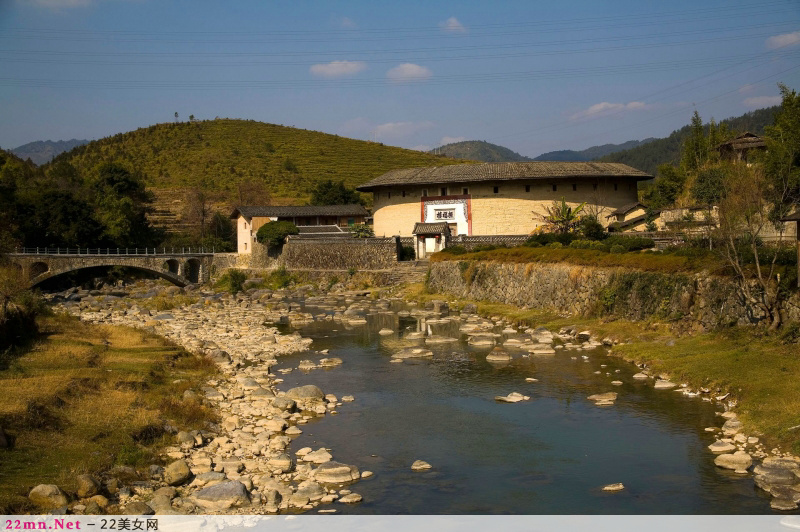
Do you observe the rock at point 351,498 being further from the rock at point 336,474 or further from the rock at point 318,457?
the rock at point 318,457

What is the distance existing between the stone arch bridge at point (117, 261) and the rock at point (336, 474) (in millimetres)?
46962

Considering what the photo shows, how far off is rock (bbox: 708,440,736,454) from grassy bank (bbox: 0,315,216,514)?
1135 cm

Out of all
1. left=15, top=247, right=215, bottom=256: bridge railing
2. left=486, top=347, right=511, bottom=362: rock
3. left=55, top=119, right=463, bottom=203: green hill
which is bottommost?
left=486, top=347, right=511, bottom=362: rock

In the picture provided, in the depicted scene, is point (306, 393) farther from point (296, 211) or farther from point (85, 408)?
point (296, 211)

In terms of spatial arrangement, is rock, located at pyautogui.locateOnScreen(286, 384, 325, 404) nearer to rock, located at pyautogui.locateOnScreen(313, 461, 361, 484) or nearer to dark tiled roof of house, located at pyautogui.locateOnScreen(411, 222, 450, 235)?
rock, located at pyautogui.locateOnScreen(313, 461, 361, 484)

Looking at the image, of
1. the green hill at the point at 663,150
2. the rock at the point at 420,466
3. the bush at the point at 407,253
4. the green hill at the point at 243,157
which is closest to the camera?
the rock at the point at 420,466

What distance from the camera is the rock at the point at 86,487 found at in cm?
1250

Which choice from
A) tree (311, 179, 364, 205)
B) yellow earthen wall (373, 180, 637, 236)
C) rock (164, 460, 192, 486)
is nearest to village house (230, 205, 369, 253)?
tree (311, 179, 364, 205)

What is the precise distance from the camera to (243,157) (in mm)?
118750

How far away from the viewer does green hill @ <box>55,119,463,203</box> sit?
106 meters

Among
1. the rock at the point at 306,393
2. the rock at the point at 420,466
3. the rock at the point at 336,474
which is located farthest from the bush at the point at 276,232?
the rock at the point at 336,474

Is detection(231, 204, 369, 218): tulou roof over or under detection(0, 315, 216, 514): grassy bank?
over

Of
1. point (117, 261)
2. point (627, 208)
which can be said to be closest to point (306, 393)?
point (627, 208)

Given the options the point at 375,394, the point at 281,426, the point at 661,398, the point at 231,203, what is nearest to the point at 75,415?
the point at 281,426
